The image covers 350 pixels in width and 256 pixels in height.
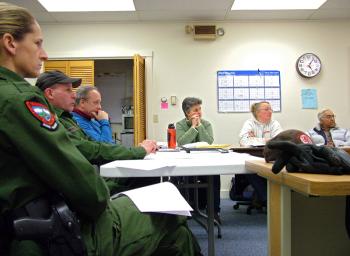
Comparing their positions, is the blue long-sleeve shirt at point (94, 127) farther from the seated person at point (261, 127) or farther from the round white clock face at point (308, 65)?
the round white clock face at point (308, 65)

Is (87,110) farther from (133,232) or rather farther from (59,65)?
(59,65)

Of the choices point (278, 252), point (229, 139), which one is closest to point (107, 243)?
point (278, 252)

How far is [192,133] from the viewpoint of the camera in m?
3.58

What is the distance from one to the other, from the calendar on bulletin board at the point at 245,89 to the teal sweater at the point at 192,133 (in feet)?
4.30

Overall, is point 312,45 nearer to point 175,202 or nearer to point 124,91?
point 124,91

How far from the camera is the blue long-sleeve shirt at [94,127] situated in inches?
106

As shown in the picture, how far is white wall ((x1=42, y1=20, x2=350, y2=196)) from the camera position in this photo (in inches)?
198

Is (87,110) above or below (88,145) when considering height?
above

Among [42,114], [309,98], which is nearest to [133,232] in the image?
[42,114]

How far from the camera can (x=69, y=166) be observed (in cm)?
80

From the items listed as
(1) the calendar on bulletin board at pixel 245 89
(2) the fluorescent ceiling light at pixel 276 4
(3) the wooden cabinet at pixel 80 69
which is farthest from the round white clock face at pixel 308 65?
(3) the wooden cabinet at pixel 80 69

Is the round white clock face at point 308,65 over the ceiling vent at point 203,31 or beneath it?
beneath

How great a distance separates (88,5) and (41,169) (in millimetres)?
4175

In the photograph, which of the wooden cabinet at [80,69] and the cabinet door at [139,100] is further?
the wooden cabinet at [80,69]
